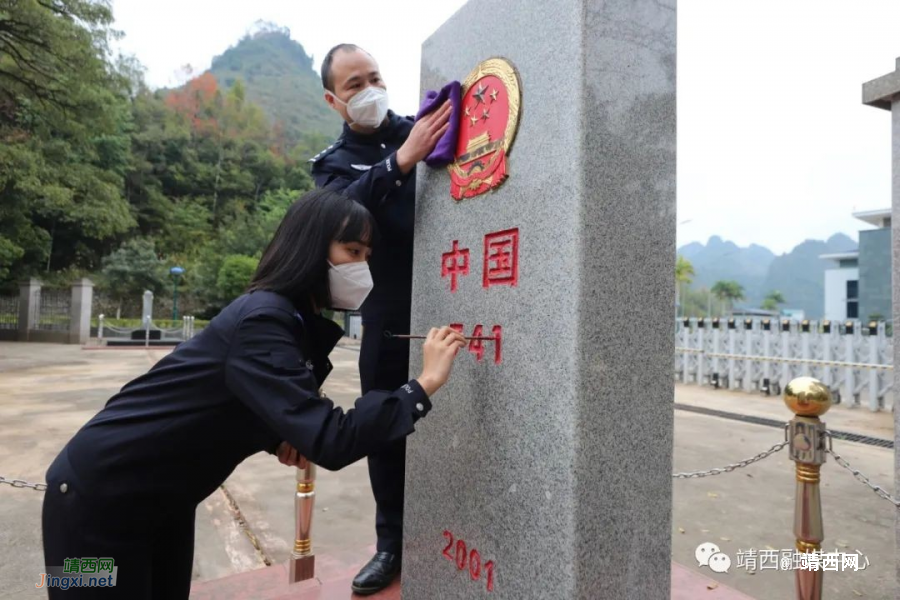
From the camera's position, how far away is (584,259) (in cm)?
118

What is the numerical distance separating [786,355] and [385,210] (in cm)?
811

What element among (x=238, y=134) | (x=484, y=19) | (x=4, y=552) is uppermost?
(x=238, y=134)

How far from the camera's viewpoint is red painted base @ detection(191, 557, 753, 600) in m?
1.91

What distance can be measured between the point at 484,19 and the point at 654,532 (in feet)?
4.70

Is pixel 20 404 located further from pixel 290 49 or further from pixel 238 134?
pixel 290 49

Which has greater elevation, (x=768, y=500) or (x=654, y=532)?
(x=654, y=532)

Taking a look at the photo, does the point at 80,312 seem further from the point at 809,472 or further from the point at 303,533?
the point at 809,472

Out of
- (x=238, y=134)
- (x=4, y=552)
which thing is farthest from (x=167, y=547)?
(x=238, y=134)

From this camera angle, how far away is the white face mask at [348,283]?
4.19ft

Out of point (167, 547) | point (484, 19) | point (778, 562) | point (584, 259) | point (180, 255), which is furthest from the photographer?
point (180, 255)

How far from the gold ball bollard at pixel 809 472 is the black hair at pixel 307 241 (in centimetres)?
127

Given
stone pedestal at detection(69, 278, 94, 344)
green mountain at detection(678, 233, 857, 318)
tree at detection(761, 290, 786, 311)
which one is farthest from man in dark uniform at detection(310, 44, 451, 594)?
green mountain at detection(678, 233, 857, 318)

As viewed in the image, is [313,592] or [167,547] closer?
[167,547]

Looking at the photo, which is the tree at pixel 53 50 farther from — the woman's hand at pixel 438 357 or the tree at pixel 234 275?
the woman's hand at pixel 438 357
